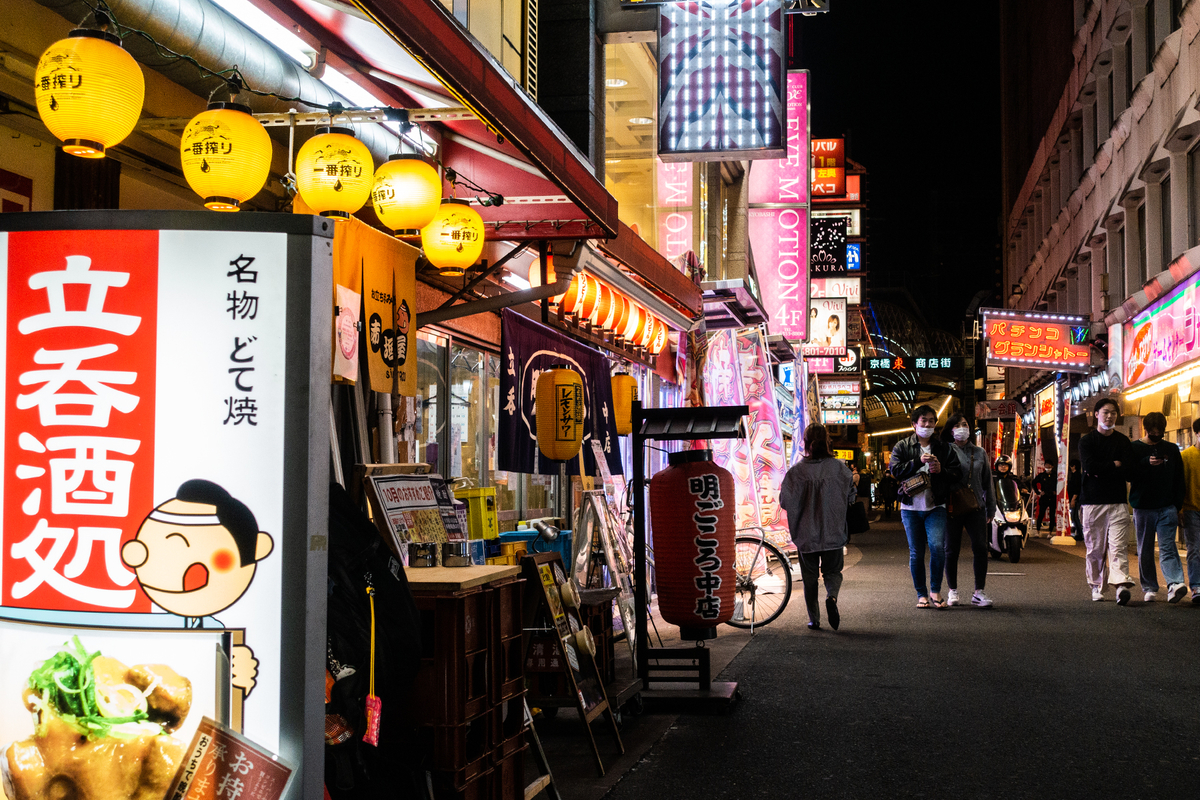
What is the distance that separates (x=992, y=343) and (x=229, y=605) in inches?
1117

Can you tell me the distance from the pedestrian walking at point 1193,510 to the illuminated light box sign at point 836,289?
25.1m

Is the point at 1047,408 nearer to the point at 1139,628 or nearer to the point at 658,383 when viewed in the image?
the point at 658,383

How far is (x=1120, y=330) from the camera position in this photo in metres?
26.6

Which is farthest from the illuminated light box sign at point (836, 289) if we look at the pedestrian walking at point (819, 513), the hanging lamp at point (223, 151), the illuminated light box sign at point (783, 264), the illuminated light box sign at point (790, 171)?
the hanging lamp at point (223, 151)

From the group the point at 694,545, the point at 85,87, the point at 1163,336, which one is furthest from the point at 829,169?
the point at 85,87

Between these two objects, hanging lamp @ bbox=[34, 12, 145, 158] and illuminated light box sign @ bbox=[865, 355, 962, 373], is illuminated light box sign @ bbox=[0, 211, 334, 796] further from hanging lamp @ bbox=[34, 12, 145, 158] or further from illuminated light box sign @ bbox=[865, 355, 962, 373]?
illuminated light box sign @ bbox=[865, 355, 962, 373]

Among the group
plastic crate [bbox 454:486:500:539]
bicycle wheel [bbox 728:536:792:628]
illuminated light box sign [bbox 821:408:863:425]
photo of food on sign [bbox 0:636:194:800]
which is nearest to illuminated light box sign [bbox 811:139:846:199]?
illuminated light box sign [bbox 821:408:863:425]

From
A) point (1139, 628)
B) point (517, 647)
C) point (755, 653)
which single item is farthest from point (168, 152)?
point (1139, 628)

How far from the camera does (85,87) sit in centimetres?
475

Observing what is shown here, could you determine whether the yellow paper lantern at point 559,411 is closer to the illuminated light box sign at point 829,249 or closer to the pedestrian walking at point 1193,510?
the pedestrian walking at point 1193,510

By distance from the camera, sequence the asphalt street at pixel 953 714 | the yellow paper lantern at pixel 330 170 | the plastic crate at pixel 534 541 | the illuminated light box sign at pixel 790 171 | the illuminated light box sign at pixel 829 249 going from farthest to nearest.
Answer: the illuminated light box sign at pixel 829 249
the illuminated light box sign at pixel 790 171
the plastic crate at pixel 534 541
the yellow paper lantern at pixel 330 170
the asphalt street at pixel 953 714

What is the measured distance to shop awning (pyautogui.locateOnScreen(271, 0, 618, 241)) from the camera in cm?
507

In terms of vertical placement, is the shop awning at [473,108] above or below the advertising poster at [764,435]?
above

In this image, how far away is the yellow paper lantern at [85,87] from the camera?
4.75 m
